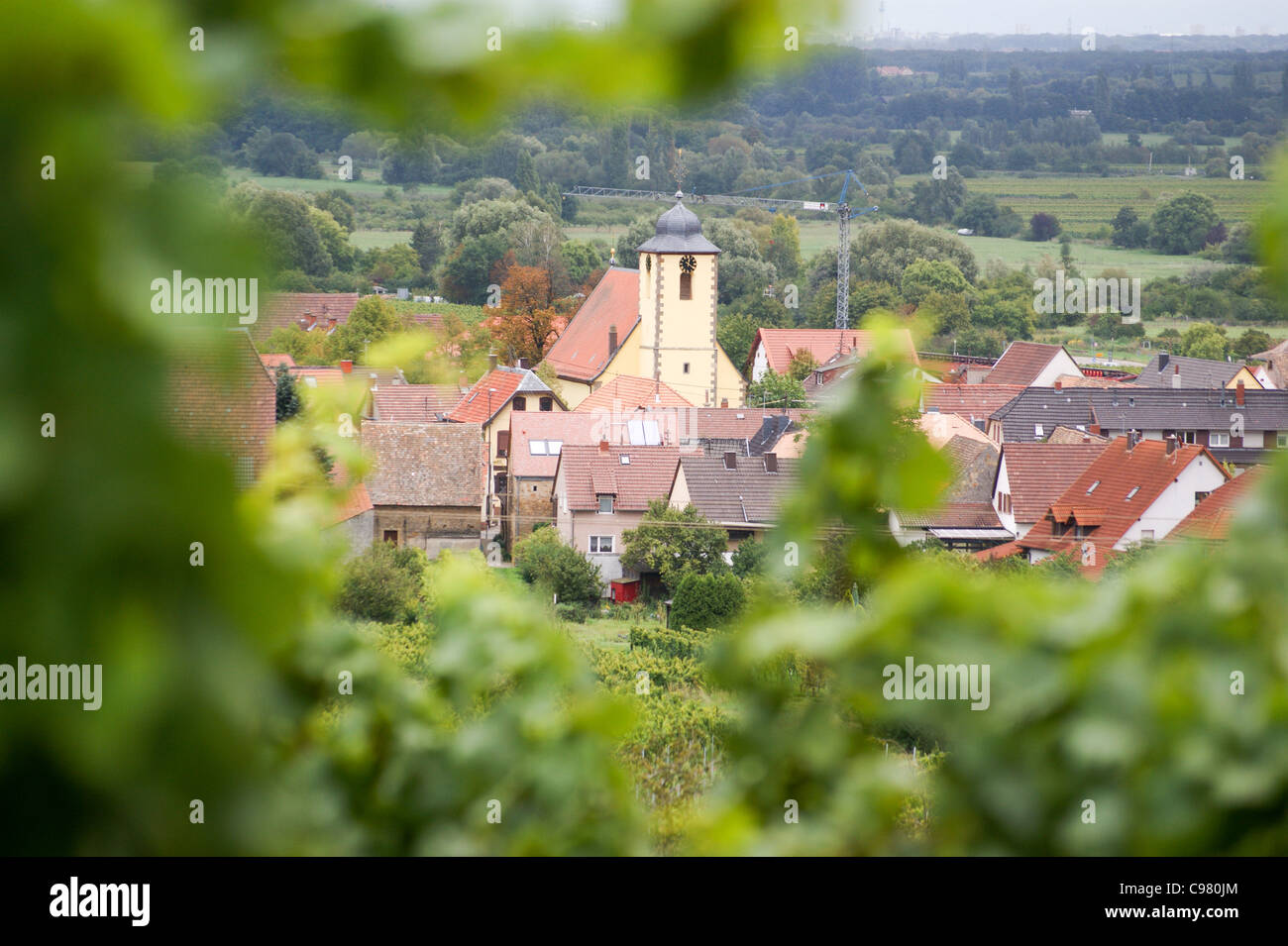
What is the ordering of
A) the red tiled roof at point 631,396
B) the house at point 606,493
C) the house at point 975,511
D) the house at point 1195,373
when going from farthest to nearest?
the red tiled roof at point 631,396 < the house at point 1195,373 < the house at point 606,493 < the house at point 975,511

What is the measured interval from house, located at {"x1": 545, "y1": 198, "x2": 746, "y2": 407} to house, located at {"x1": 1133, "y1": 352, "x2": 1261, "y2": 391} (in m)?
12.3

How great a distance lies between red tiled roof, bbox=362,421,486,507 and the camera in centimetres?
812

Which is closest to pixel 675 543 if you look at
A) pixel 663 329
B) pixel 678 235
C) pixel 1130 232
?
pixel 1130 232

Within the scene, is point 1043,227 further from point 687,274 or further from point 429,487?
point 429,487

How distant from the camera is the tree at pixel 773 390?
19.1 metres

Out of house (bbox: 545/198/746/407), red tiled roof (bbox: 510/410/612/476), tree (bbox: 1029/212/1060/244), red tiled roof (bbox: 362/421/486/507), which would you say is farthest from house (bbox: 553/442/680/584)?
house (bbox: 545/198/746/407)

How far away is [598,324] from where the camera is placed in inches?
1630

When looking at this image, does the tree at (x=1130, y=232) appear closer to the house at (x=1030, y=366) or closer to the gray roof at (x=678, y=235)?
the house at (x=1030, y=366)

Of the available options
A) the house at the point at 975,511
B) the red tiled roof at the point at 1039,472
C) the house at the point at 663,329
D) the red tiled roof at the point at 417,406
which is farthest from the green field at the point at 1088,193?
the red tiled roof at the point at 417,406

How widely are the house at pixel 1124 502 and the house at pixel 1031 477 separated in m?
0.14

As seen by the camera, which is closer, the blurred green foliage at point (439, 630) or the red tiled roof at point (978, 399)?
the blurred green foliage at point (439, 630)

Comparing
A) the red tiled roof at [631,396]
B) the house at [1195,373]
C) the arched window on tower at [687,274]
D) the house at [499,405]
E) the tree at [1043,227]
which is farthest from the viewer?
the arched window on tower at [687,274]

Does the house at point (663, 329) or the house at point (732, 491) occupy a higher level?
the house at point (663, 329)
